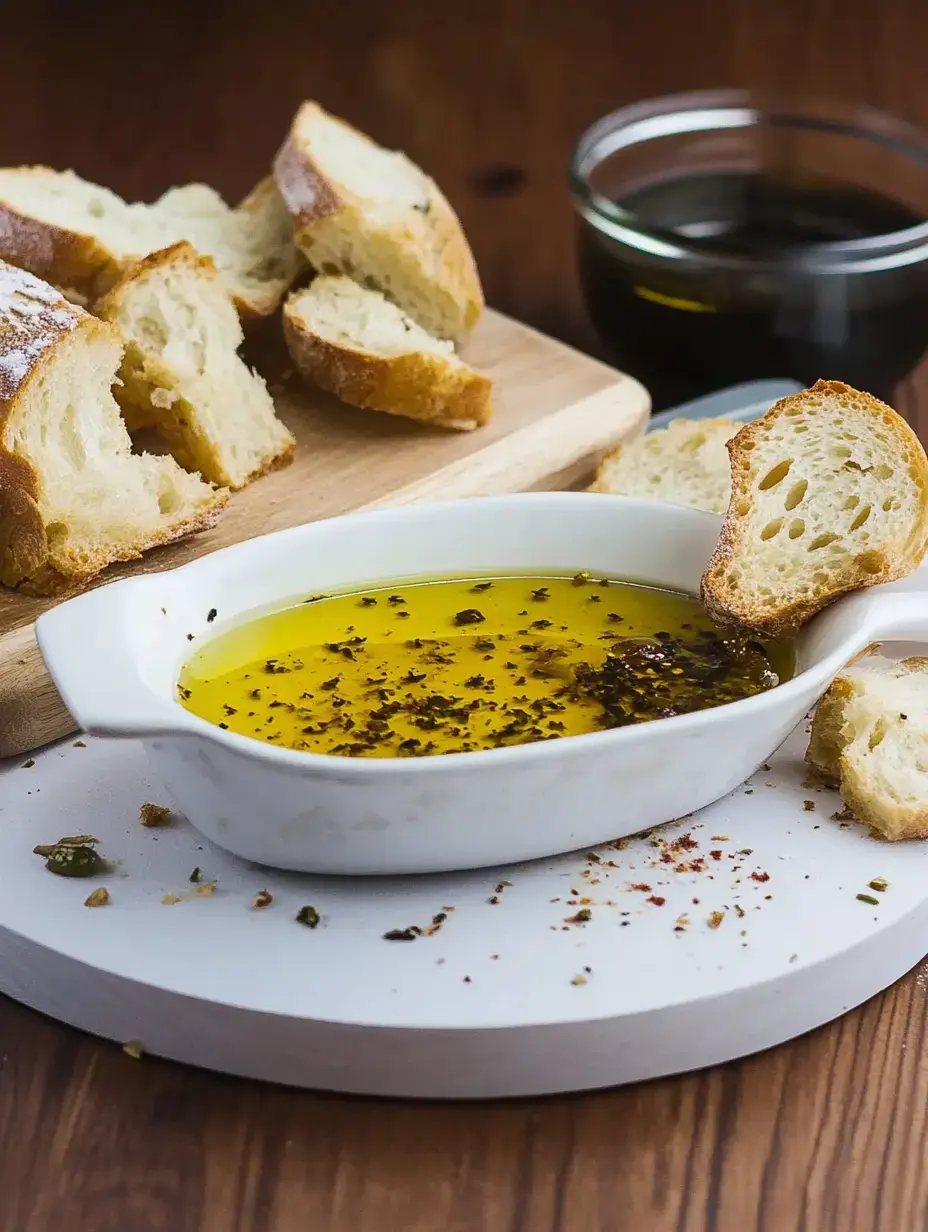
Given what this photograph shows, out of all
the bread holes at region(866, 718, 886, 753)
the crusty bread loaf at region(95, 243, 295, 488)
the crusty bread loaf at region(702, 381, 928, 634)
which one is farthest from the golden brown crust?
the bread holes at region(866, 718, 886, 753)

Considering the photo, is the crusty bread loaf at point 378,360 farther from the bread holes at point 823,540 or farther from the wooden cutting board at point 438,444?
the bread holes at point 823,540

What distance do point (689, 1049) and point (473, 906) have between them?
1.00 ft

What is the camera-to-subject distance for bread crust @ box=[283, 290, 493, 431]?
2.87 meters

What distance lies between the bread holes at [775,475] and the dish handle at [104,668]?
34.0 inches

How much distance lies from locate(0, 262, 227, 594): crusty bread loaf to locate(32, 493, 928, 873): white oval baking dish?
0.34 meters

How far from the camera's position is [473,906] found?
2020 millimetres

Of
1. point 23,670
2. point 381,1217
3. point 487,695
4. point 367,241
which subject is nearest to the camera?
point 381,1217

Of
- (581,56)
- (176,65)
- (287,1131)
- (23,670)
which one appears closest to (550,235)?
(581,56)

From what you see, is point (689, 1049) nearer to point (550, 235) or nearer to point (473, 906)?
point (473, 906)

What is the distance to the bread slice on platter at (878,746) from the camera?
6.92 ft

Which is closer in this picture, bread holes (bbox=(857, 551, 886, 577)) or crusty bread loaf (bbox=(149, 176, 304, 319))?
bread holes (bbox=(857, 551, 886, 577))

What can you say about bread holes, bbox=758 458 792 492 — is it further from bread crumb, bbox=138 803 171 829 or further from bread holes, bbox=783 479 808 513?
bread crumb, bbox=138 803 171 829

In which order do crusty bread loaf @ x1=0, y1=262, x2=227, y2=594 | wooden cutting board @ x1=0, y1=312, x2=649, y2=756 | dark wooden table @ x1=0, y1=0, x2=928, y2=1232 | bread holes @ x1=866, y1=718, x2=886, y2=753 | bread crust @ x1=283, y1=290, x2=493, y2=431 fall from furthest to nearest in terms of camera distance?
1. bread crust @ x1=283, y1=290, x2=493, y2=431
2. wooden cutting board @ x1=0, y1=312, x2=649, y2=756
3. crusty bread loaf @ x1=0, y1=262, x2=227, y2=594
4. bread holes @ x1=866, y1=718, x2=886, y2=753
5. dark wooden table @ x1=0, y1=0, x2=928, y2=1232

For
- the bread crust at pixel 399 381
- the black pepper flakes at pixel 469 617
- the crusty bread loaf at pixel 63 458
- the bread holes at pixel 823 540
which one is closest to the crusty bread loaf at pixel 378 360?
the bread crust at pixel 399 381
